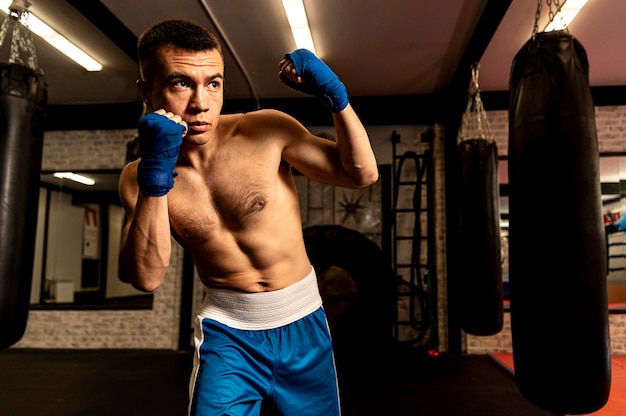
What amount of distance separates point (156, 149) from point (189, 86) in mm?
242

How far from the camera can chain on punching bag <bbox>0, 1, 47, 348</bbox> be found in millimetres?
1853

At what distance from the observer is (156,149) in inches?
43.7

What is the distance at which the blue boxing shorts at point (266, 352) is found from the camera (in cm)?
134

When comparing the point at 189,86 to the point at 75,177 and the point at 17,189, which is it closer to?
the point at 17,189

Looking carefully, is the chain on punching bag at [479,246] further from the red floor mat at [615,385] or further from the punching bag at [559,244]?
the punching bag at [559,244]

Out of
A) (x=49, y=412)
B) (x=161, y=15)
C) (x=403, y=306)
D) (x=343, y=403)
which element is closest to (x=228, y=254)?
(x=343, y=403)

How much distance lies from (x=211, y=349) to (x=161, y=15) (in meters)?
3.30

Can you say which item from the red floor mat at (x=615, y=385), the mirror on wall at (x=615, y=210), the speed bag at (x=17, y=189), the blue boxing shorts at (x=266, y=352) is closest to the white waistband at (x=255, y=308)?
the blue boxing shorts at (x=266, y=352)

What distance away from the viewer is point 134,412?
3211 millimetres

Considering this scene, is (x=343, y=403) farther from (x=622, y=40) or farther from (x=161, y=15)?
(x=622, y=40)

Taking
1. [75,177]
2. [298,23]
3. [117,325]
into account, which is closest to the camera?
[298,23]

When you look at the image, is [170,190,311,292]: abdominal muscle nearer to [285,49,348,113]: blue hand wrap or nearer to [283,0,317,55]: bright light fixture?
[285,49,348,113]: blue hand wrap

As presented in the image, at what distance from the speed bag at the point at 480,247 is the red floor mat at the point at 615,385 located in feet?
2.78

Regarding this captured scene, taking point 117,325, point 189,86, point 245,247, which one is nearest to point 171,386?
point 117,325
